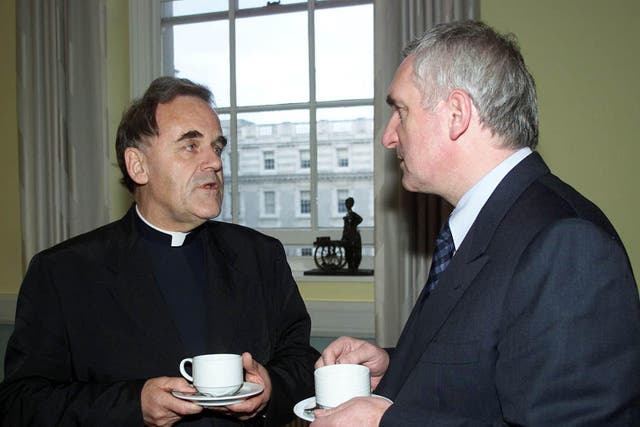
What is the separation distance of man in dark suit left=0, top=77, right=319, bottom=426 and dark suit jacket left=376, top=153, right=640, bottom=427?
1.81ft

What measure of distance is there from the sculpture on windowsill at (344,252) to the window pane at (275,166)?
0.37m

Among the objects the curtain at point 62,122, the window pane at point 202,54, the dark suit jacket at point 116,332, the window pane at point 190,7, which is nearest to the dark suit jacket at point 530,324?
the dark suit jacket at point 116,332

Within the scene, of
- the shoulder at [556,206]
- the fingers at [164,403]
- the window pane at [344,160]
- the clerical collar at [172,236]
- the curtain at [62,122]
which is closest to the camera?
the shoulder at [556,206]

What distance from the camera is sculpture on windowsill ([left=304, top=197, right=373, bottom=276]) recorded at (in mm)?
3287

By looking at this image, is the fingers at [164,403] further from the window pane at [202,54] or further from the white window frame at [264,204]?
the window pane at [202,54]

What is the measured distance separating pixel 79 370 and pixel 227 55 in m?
2.49

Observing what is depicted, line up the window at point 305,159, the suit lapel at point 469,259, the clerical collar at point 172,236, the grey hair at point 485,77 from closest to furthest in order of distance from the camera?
the suit lapel at point 469,259
the grey hair at point 485,77
the clerical collar at point 172,236
the window at point 305,159

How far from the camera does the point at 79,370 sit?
1.72m

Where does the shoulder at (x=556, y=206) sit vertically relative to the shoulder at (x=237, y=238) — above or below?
above

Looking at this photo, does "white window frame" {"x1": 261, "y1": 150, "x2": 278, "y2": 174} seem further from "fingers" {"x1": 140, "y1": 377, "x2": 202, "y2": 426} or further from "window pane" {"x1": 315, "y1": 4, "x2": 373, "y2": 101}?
"fingers" {"x1": 140, "y1": 377, "x2": 202, "y2": 426}

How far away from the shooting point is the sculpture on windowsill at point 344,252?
3287 millimetres

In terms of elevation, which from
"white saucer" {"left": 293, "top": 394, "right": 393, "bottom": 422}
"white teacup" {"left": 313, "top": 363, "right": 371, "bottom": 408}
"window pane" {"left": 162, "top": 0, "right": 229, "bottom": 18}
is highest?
"window pane" {"left": 162, "top": 0, "right": 229, "bottom": 18}

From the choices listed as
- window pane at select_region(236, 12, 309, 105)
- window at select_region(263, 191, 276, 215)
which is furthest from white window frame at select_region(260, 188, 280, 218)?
window pane at select_region(236, 12, 309, 105)

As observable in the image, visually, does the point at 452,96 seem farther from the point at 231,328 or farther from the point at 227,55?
Result: the point at 227,55
